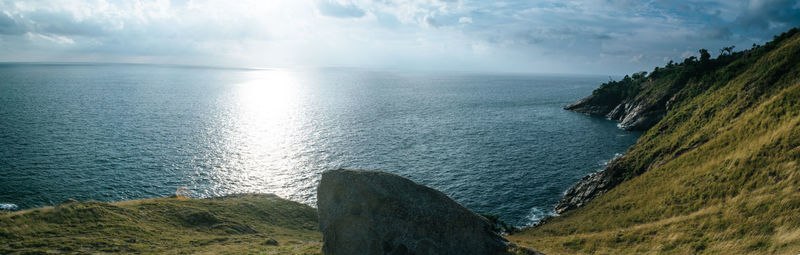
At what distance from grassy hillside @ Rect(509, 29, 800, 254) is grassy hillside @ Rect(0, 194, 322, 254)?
33725mm

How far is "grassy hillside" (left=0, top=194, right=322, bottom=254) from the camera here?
34.5 m

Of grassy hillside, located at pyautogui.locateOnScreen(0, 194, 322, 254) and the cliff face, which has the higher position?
the cliff face

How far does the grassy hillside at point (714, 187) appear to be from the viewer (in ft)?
102

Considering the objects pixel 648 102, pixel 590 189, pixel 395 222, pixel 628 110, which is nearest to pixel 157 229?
pixel 395 222

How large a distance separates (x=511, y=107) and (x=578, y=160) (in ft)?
349

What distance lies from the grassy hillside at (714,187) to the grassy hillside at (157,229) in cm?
3372

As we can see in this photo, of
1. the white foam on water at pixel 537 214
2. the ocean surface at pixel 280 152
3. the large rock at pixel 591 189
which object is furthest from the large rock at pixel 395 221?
the large rock at pixel 591 189

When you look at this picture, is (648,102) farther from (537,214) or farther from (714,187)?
(714,187)

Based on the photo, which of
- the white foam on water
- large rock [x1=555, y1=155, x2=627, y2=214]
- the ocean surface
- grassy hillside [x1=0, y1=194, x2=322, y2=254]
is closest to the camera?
grassy hillside [x1=0, y1=194, x2=322, y2=254]

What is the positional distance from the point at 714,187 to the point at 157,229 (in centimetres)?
6909

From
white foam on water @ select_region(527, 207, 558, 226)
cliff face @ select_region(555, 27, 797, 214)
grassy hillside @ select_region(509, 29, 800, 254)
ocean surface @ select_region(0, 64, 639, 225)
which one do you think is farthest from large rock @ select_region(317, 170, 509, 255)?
cliff face @ select_region(555, 27, 797, 214)

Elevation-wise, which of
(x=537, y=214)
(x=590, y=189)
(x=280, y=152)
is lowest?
(x=537, y=214)

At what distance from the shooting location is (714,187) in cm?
4119

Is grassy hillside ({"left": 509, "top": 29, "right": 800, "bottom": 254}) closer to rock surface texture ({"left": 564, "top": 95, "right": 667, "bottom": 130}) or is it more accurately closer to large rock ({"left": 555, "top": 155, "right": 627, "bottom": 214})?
large rock ({"left": 555, "top": 155, "right": 627, "bottom": 214})
